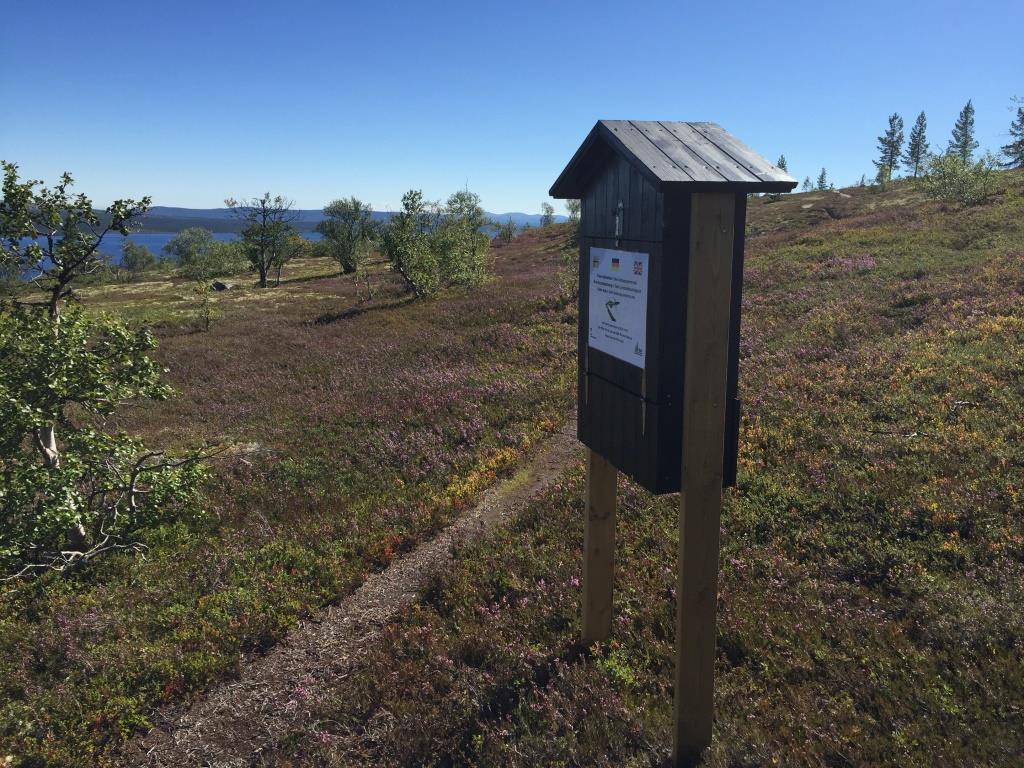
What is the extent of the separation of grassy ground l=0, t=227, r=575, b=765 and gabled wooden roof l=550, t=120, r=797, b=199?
7.22 metres

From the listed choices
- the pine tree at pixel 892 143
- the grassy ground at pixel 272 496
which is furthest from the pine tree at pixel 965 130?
the grassy ground at pixel 272 496

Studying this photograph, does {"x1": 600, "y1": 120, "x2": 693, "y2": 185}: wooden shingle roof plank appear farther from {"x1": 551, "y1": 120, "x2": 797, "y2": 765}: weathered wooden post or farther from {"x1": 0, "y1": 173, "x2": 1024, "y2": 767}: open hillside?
{"x1": 0, "y1": 173, "x2": 1024, "y2": 767}: open hillside

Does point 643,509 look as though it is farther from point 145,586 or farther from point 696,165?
point 145,586

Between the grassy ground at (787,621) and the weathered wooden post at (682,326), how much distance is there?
114 cm

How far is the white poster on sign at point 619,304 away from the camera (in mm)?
5344

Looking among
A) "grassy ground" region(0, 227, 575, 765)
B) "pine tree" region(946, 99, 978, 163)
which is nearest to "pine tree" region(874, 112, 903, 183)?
"pine tree" region(946, 99, 978, 163)

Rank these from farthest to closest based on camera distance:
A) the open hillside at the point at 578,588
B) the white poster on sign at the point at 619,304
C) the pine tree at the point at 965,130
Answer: the pine tree at the point at 965,130, the open hillside at the point at 578,588, the white poster on sign at the point at 619,304

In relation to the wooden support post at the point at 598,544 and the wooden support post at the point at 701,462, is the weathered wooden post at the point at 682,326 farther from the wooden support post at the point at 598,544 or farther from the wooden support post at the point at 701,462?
the wooden support post at the point at 598,544

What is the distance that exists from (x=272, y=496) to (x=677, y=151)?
Answer: 1080 cm

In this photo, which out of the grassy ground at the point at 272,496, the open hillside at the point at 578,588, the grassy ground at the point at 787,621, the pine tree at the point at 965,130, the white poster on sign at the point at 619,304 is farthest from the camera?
the pine tree at the point at 965,130

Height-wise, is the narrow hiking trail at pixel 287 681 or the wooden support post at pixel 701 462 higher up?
the wooden support post at pixel 701 462

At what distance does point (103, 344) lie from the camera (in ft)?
33.4

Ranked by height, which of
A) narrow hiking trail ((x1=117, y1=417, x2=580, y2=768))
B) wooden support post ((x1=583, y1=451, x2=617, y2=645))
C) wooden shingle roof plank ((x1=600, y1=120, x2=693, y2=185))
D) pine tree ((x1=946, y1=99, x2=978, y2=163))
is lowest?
narrow hiking trail ((x1=117, y1=417, x2=580, y2=768))

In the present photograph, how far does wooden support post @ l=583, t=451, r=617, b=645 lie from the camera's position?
680 centimetres
